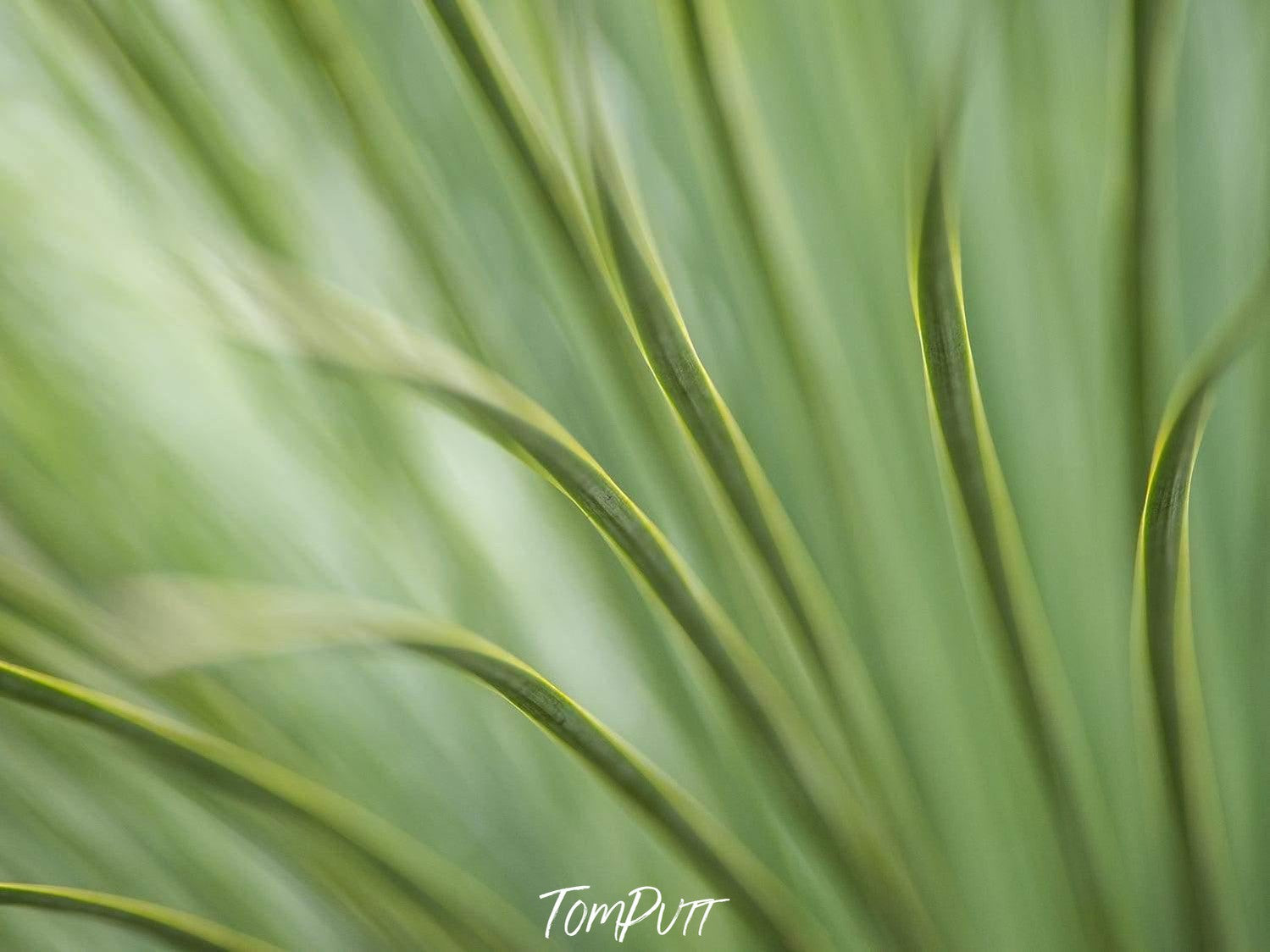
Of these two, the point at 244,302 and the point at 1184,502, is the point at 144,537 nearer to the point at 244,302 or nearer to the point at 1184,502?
the point at 244,302

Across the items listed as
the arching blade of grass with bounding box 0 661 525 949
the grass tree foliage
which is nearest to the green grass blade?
the grass tree foliage

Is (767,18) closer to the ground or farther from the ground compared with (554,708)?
farther from the ground

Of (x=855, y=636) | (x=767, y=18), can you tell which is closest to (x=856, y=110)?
(x=767, y=18)

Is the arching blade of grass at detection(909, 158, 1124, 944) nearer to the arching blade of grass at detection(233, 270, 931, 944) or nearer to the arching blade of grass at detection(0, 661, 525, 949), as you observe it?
the arching blade of grass at detection(233, 270, 931, 944)

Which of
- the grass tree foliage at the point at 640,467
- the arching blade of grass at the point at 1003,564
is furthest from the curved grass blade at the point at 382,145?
the arching blade of grass at the point at 1003,564

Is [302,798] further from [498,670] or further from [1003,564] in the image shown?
[1003,564]

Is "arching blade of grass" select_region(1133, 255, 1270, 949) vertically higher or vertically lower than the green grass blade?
lower

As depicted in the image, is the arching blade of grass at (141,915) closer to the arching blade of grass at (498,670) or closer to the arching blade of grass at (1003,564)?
the arching blade of grass at (498,670)
